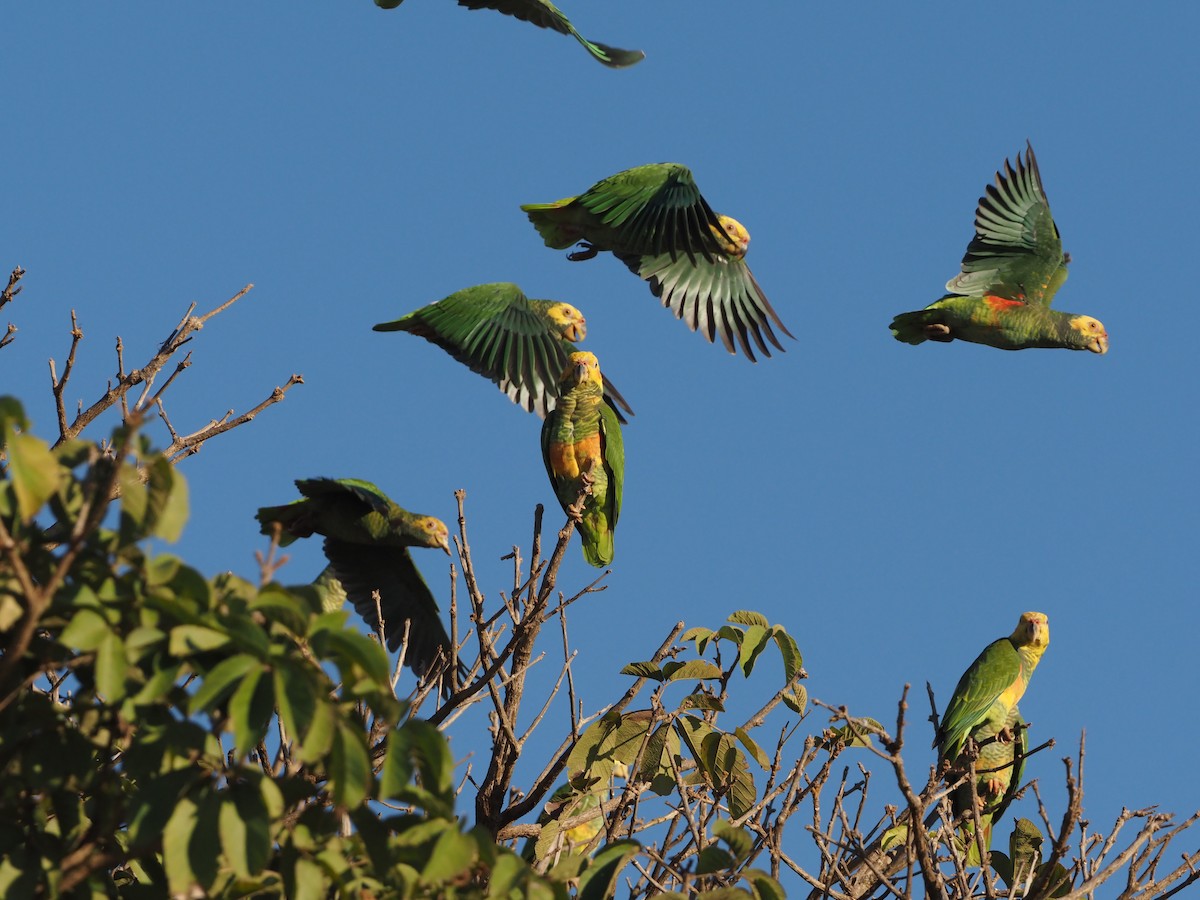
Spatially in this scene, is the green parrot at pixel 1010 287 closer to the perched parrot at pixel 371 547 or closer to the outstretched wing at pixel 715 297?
the outstretched wing at pixel 715 297

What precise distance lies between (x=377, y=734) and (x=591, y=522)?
261cm

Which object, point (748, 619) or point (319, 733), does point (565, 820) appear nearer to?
point (748, 619)

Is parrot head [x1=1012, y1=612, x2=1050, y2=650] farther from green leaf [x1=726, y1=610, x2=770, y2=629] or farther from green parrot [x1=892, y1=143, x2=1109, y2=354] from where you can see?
green leaf [x1=726, y1=610, x2=770, y2=629]

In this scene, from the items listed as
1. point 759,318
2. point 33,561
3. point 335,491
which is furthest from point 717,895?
point 759,318

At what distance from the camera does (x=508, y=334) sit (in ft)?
21.9

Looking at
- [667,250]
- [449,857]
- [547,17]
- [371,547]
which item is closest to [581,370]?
[667,250]

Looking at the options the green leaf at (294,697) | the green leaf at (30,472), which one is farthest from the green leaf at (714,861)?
the green leaf at (30,472)

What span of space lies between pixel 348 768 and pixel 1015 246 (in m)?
6.88

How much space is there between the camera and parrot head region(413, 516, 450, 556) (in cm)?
588

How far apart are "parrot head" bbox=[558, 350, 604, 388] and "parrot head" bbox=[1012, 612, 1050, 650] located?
2410 millimetres

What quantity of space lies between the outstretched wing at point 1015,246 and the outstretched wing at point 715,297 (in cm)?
148

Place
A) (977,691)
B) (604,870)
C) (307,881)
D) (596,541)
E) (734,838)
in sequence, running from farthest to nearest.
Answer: (596,541), (977,691), (734,838), (604,870), (307,881)

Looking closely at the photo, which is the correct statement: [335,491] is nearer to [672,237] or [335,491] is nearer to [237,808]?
[672,237]

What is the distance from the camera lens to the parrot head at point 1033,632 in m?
6.84
